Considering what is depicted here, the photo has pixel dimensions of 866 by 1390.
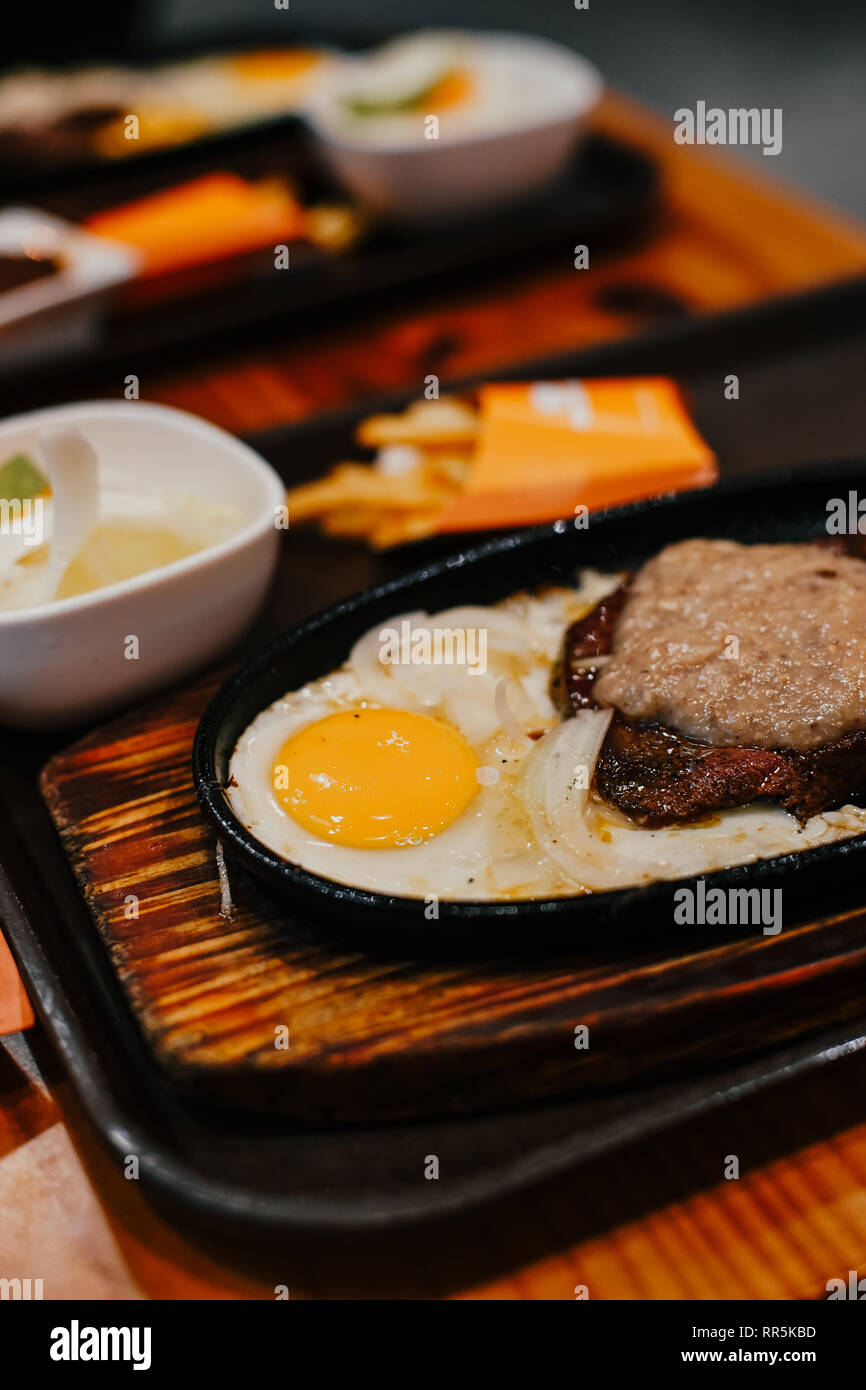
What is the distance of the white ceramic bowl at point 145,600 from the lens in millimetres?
2297

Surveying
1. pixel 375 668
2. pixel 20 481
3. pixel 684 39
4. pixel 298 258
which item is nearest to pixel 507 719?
pixel 375 668

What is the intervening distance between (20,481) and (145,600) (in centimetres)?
50

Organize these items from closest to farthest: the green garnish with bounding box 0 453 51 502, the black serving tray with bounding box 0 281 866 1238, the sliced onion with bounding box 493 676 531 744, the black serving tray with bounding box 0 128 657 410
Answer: the black serving tray with bounding box 0 281 866 1238 → the sliced onion with bounding box 493 676 531 744 → the green garnish with bounding box 0 453 51 502 → the black serving tray with bounding box 0 128 657 410

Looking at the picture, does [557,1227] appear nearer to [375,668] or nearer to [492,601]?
[375,668]

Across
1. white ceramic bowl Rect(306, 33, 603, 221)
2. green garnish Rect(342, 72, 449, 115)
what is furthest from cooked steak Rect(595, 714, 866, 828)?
green garnish Rect(342, 72, 449, 115)

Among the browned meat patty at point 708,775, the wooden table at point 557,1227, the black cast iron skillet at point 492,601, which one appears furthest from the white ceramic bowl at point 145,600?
the browned meat patty at point 708,775

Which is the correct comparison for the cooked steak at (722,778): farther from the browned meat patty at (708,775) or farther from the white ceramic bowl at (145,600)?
the white ceramic bowl at (145,600)

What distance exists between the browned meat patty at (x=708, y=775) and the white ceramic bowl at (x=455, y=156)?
2.82 meters

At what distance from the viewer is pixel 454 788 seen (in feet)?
6.77

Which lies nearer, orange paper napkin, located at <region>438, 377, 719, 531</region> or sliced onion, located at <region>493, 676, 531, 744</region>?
sliced onion, located at <region>493, 676, 531, 744</region>

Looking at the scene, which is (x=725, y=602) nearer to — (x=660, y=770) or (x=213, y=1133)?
(x=660, y=770)

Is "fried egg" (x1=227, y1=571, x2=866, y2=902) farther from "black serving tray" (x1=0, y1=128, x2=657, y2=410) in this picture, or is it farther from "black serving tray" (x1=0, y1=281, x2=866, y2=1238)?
"black serving tray" (x1=0, y1=128, x2=657, y2=410)

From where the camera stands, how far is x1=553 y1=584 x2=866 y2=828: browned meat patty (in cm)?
196

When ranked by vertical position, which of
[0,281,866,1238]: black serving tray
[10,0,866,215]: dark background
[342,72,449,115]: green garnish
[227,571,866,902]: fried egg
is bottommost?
[0,281,866,1238]: black serving tray
